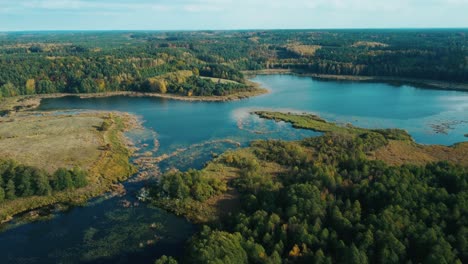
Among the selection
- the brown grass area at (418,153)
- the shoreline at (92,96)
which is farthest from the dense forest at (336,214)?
the shoreline at (92,96)

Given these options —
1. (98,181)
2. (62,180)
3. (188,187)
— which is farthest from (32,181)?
(188,187)

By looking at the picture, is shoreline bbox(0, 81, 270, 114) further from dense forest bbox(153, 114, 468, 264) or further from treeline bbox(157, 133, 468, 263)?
treeline bbox(157, 133, 468, 263)

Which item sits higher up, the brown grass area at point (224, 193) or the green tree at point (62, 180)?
the green tree at point (62, 180)

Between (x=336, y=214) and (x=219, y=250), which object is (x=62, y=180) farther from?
(x=336, y=214)

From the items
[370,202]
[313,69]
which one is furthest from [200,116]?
[313,69]

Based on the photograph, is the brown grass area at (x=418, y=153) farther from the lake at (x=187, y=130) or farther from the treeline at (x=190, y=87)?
the treeline at (x=190, y=87)

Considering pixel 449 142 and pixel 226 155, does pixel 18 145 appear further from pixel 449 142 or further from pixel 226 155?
pixel 449 142
